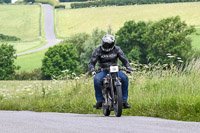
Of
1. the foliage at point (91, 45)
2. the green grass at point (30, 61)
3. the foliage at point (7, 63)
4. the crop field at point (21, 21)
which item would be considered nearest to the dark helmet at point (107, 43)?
the foliage at point (91, 45)

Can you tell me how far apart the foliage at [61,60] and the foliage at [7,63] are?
6.63 meters

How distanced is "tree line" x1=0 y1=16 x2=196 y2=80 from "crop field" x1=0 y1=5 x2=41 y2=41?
27.2 m

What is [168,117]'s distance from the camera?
9.12 metres

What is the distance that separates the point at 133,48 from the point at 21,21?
209ft

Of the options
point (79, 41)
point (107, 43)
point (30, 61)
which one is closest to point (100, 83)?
point (107, 43)

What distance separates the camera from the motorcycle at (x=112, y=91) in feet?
32.1

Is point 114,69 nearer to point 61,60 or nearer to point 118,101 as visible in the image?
point 118,101

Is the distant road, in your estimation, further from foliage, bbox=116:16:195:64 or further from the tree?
the tree

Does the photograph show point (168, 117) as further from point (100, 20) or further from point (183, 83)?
point (100, 20)


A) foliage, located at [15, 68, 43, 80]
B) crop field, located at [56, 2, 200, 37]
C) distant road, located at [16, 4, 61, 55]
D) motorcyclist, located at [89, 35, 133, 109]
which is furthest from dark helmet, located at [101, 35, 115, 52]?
crop field, located at [56, 2, 200, 37]

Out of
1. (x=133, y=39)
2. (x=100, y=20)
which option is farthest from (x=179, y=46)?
(x=100, y=20)

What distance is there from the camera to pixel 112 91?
1006 centimetres

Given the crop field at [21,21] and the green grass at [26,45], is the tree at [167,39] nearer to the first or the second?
the green grass at [26,45]

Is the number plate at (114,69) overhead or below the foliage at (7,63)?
overhead
